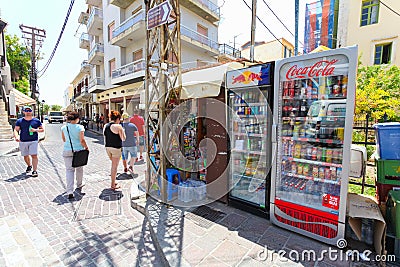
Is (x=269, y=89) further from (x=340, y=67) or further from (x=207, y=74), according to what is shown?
(x=207, y=74)

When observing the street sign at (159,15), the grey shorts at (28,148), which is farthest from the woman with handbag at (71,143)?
the street sign at (159,15)

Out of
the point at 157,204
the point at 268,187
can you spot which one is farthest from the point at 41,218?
the point at 268,187

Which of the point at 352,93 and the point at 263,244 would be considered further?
the point at 263,244

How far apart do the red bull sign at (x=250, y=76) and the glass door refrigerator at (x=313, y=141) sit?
6.8 inches

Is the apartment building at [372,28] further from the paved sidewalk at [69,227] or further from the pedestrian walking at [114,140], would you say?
the paved sidewalk at [69,227]

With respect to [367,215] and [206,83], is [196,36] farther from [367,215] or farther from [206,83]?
[367,215]

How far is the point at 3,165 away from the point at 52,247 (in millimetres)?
5396

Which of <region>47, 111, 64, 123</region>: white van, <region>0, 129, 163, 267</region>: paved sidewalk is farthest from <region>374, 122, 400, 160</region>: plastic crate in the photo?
<region>47, 111, 64, 123</region>: white van

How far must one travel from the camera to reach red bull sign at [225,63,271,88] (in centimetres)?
288

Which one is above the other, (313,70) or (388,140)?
(313,70)

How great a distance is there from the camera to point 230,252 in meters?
2.37

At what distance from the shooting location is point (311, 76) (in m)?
2.52

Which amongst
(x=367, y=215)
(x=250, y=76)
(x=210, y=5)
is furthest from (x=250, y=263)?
(x=210, y=5)

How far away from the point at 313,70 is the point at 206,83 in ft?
4.89
